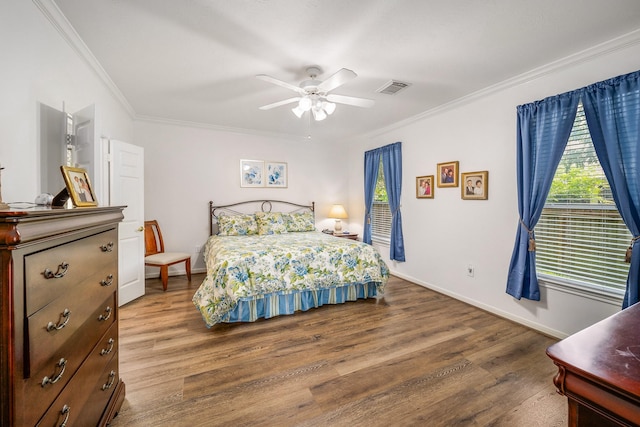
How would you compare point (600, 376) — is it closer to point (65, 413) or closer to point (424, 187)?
point (65, 413)

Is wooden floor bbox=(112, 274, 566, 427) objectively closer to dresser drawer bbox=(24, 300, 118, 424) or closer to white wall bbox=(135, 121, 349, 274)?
dresser drawer bbox=(24, 300, 118, 424)

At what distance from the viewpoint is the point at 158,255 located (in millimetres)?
3908

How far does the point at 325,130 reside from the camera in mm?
4902

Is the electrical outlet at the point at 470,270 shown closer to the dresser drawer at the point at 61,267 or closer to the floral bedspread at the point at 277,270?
the floral bedspread at the point at 277,270

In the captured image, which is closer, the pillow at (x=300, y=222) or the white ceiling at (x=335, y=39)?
the white ceiling at (x=335, y=39)

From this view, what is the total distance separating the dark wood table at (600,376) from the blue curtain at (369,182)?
4194mm

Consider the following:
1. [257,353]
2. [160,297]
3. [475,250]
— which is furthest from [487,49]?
[160,297]

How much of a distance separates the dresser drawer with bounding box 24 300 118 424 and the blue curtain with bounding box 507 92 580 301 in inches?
133

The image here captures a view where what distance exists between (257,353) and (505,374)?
74.9 inches

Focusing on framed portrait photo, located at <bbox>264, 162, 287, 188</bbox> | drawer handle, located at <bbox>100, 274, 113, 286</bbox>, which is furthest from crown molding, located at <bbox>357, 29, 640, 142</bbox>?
drawer handle, located at <bbox>100, 274, 113, 286</bbox>

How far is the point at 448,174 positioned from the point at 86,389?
388 centimetres

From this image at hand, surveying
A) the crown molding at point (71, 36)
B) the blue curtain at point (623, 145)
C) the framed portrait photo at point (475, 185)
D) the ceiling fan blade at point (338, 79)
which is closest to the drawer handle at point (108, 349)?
the crown molding at point (71, 36)

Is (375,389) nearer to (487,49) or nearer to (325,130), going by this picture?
(487,49)

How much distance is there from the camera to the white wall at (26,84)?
56.8 inches
